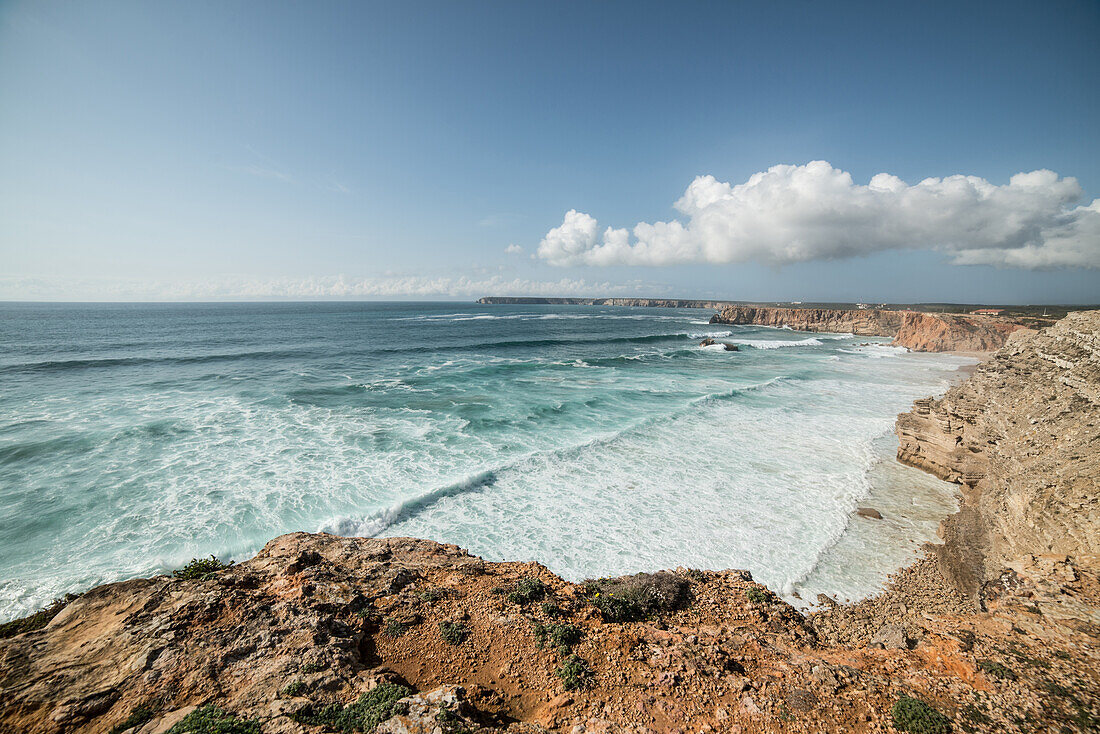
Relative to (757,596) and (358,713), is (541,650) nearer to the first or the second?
(358,713)

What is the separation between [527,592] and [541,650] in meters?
1.28

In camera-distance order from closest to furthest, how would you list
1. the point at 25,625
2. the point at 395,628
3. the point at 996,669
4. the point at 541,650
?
the point at 996,669
the point at 25,625
the point at 541,650
the point at 395,628

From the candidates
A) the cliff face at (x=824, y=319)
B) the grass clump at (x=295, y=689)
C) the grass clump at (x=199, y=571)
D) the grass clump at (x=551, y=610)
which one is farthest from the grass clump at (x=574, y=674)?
the cliff face at (x=824, y=319)

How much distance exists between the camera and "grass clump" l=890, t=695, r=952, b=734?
15.8 feet

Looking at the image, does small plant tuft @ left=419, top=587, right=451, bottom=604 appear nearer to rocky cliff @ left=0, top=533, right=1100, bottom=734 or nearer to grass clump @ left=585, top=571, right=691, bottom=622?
rocky cliff @ left=0, top=533, right=1100, bottom=734

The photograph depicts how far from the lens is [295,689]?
4.89 m

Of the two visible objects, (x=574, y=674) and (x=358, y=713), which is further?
(x=574, y=674)

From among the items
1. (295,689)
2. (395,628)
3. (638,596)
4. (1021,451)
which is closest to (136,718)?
(295,689)

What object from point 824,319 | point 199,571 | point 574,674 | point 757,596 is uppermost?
point 824,319

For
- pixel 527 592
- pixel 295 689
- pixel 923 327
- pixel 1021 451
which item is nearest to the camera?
pixel 295 689

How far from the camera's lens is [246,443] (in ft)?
57.9

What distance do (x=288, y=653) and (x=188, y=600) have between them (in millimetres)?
2116

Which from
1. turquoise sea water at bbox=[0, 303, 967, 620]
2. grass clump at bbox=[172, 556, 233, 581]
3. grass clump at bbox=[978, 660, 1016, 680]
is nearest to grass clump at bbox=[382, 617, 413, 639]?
grass clump at bbox=[172, 556, 233, 581]

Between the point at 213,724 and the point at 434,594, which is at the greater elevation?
the point at 213,724
